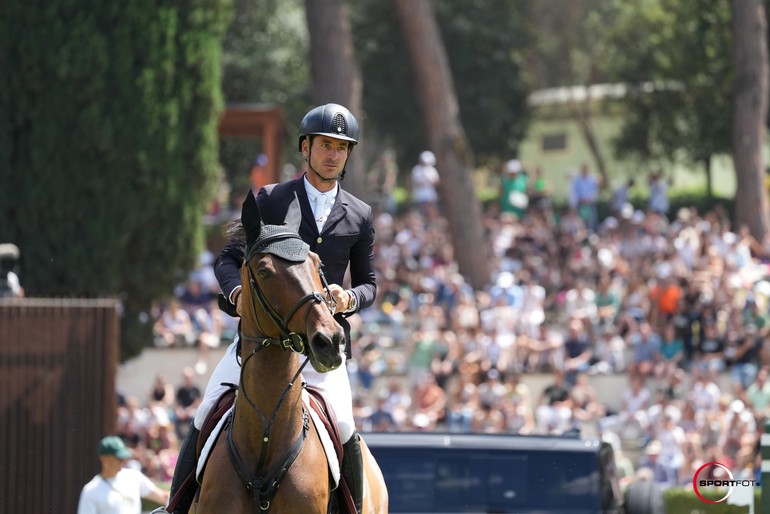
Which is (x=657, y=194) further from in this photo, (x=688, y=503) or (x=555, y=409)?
(x=688, y=503)

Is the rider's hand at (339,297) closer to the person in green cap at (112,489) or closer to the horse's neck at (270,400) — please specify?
the horse's neck at (270,400)

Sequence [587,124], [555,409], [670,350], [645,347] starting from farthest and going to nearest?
[587,124] → [670,350] → [645,347] → [555,409]

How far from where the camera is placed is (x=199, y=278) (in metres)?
24.8

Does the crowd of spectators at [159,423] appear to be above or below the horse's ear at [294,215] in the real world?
below

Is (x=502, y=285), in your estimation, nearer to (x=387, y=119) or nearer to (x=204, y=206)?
(x=204, y=206)

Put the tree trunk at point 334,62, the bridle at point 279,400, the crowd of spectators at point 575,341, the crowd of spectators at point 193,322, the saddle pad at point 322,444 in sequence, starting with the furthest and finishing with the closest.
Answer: the tree trunk at point 334,62, the crowd of spectators at point 193,322, the crowd of spectators at point 575,341, the saddle pad at point 322,444, the bridle at point 279,400

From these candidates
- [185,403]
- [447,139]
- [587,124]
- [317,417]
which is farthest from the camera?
[587,124]

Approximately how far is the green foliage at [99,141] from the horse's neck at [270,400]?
1497 centimetres

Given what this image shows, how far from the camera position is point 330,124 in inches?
262

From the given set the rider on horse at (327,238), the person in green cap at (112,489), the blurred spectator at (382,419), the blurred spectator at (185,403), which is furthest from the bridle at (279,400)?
the blurred spectator at (185,403)

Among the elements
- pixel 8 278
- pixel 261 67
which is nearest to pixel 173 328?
pixel 8 278

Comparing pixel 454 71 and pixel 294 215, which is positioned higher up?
pixel 454 71

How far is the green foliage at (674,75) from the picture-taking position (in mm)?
36000

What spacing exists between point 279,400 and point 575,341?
52.7 feet
